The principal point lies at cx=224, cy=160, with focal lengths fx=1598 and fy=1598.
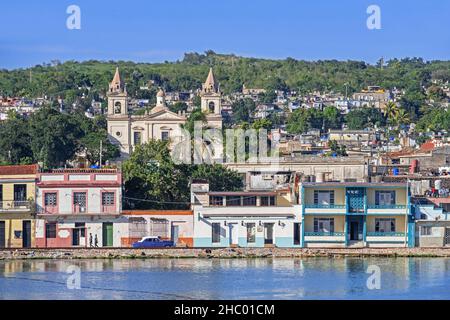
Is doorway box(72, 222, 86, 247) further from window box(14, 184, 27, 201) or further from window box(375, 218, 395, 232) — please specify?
window box(375, 218, 395, 232)

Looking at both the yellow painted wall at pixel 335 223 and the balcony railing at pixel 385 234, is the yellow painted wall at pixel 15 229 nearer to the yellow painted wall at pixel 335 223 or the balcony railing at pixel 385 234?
the yellow painted wall at pixel 335 223

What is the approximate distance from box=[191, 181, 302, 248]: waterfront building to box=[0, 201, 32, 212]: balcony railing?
5324 mm

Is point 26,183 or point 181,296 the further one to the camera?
point 26,183

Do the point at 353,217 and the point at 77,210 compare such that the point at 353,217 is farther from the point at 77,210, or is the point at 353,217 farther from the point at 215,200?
the point at 77,210

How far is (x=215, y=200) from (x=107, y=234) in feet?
12.0

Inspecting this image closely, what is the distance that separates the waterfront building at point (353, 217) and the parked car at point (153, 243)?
14.2ft

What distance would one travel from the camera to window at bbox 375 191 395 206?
5128 cm

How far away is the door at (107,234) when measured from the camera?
51.4 meters

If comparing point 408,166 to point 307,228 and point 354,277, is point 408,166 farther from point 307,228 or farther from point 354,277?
point 354,277

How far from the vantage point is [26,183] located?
2028 inches

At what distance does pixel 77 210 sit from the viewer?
51.2 m
